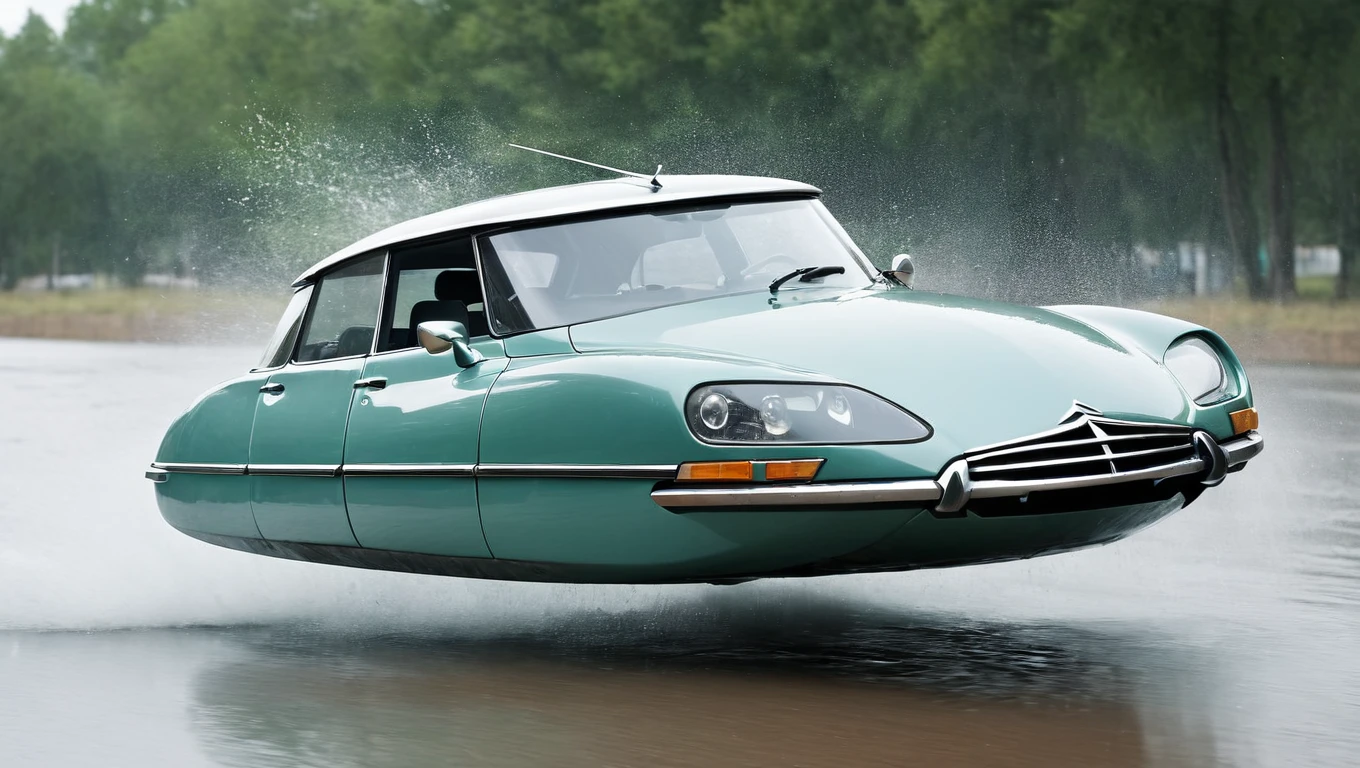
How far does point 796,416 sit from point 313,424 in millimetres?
2202

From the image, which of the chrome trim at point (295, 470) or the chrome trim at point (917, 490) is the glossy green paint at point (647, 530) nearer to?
the chrome trim at point (917, 490)

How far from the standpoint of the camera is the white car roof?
20.7 feet

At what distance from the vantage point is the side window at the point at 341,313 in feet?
22.6

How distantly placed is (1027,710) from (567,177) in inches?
1315

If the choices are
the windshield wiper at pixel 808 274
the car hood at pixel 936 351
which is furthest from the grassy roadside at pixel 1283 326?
the car hood at pixel 936 351

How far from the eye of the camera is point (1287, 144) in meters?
37.8

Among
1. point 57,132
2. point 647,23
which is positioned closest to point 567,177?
point 647,23

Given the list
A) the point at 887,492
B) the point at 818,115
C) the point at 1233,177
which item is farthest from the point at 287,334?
the point at 818,115

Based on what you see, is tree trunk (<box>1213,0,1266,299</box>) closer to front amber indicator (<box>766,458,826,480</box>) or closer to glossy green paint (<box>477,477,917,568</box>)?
glossy green paint (<box>477,477,917,568</box>)

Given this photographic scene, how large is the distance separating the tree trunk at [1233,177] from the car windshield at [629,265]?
30.9m

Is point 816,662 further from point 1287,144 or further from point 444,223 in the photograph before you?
point 1287,144

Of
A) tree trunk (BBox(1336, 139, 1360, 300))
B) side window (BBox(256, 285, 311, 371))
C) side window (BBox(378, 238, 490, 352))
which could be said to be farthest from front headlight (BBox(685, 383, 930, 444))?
tree trunk (BBox(1336, 139, 1360, 300))

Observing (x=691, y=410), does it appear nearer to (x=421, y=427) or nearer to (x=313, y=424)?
(x=421, y=427)

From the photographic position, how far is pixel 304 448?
21.6 feet
